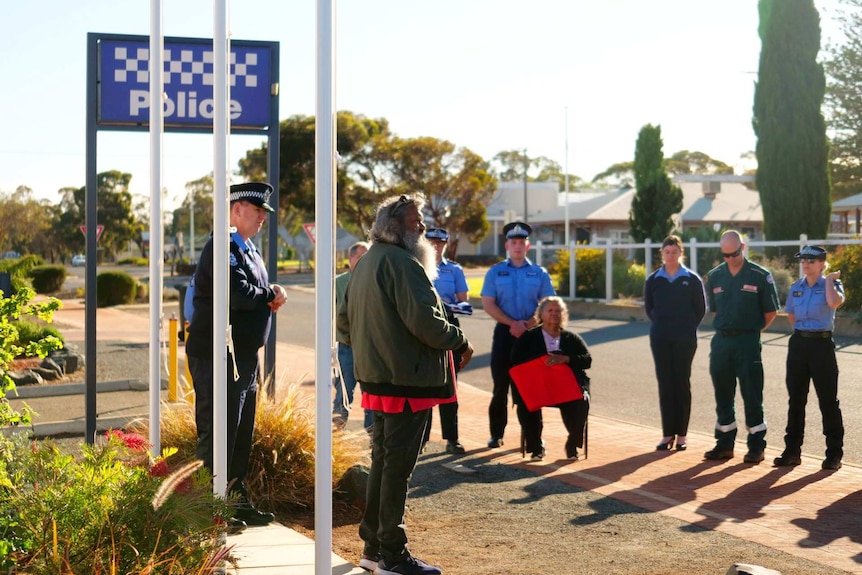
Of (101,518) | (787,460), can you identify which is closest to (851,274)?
(787,460)

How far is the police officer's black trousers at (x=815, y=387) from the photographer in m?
9.00

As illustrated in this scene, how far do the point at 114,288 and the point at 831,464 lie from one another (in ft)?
112

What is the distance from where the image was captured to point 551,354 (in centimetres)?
931

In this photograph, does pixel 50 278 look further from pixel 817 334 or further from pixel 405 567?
pixel 405 567

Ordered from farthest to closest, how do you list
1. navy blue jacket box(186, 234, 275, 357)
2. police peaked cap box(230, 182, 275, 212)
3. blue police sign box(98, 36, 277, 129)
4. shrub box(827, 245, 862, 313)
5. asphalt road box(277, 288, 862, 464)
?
1. shrub box(827, 245, 862, 313)
2. asphalt road box(277, 288, 862, 464)
3. blue police sign box(98, 36, 277, 129)
4. police peaked cap box(230, 182, 275, 212)
5. navy blue jacket box(186, 234, 275, 357)

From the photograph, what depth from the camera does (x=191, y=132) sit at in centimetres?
864

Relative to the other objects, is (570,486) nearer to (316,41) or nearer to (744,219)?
(316,41)

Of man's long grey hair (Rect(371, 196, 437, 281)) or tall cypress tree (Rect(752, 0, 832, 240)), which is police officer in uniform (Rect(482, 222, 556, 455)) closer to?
man's long grey hair (Rect(371, 196, 437, 281))

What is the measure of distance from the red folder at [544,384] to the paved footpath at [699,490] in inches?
21.3

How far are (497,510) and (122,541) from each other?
3.78 meters

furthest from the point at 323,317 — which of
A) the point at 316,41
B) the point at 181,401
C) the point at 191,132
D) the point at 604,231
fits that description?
the point at 604,231

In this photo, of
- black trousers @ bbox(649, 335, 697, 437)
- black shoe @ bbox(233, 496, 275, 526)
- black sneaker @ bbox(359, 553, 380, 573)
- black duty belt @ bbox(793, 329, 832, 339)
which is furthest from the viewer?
black trousers @ bbox(649, 335, 697, 437)

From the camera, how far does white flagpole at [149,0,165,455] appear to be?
6.21 meters

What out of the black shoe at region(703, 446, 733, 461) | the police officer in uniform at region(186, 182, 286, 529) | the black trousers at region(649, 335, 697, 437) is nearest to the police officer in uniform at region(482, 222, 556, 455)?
the black trousers at region(649, 335, 697, 437)
